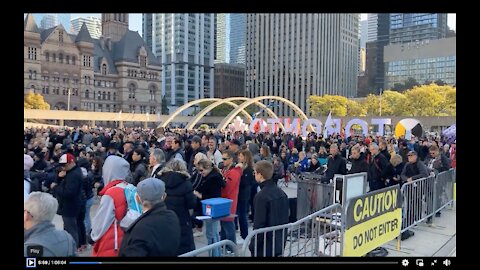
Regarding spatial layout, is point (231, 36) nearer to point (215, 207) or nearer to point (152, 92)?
point (215, 207)

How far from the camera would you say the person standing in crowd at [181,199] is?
184 inches

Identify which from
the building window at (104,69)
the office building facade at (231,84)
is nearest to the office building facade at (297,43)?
the office building facade at (231,84)


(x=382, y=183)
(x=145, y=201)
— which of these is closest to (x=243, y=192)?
(x=382, y=183)

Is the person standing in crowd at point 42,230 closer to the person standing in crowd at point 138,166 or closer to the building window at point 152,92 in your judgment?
the person standing in crowd at point 138,166

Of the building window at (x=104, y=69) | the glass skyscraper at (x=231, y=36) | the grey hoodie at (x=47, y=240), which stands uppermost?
the building window at (x=104, y=69)

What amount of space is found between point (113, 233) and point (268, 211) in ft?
5.59

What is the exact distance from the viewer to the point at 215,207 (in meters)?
5.49

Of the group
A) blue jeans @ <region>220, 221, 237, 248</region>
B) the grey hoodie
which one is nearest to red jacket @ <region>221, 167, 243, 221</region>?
blue jeans @ <region>220, 221, 237, 248</region>

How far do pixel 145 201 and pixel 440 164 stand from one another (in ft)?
25.3

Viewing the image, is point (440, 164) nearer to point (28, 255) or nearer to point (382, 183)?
point (382, 183)

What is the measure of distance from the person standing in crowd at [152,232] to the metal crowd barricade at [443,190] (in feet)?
21.7

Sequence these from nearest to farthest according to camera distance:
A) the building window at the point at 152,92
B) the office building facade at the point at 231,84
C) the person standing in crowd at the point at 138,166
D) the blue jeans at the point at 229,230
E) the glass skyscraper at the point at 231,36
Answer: the glass skyscraper at the point at 231,36
the blue jeans at the point at 229,230
the person standing in crowd at the point at 138,166
the office building facade at the point at 231,84
the building window at the point at 152,92
